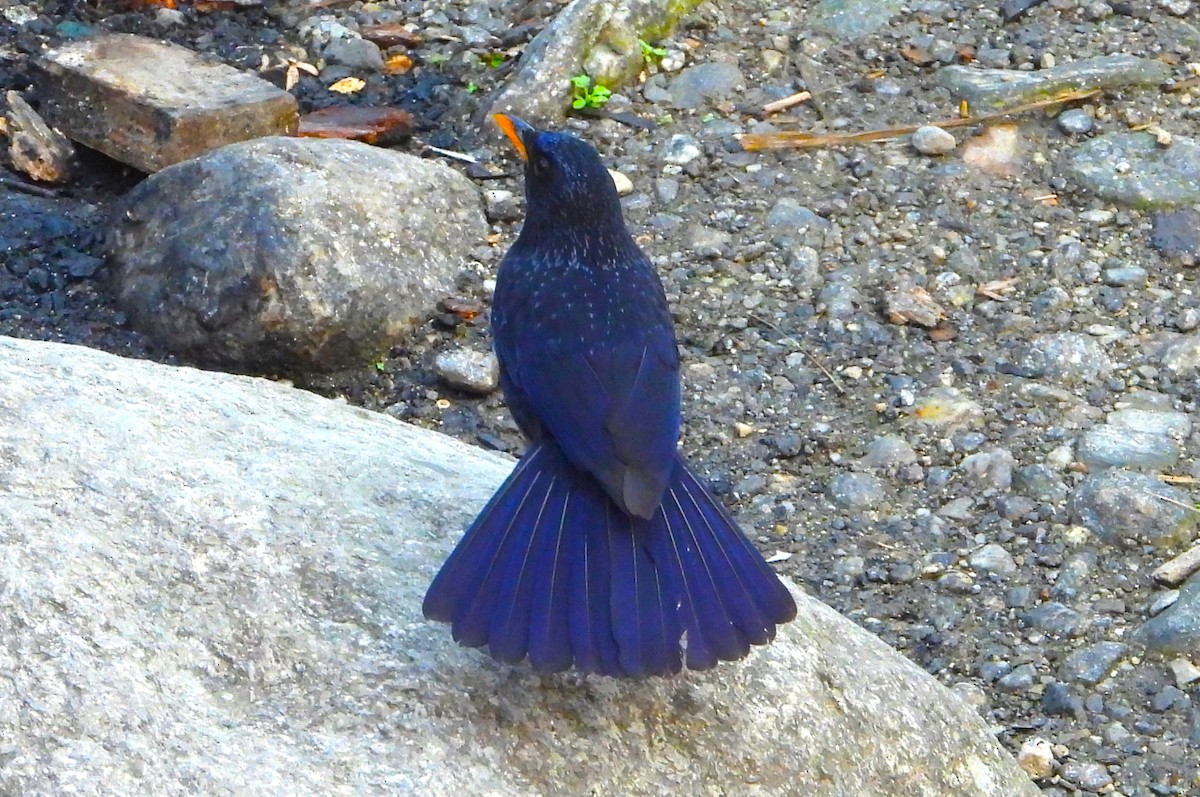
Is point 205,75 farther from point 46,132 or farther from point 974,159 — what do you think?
point 974,159

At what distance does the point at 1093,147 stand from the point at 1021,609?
2.15m

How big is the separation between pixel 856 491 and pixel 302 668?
2266 mm

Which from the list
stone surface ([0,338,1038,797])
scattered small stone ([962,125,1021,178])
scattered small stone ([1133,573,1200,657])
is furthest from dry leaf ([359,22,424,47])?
scattered small stone ([1133,573,1200,657])

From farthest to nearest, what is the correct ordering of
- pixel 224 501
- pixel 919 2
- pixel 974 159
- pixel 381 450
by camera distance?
pixel 919 2
pixel 974 159
pixel 381 450
pixel 224 501

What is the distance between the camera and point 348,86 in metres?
6.07

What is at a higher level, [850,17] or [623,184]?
[850,17]

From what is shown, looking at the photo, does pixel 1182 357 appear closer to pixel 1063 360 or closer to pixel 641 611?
pixel 1063 360

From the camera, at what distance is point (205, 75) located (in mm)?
5602

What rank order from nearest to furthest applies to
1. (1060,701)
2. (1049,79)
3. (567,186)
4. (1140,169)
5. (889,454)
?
(567,186)
(1060,701)
(889,454)
(1140,169)
(1049,79)

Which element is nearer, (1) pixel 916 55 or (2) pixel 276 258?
Answer: (2) pixel 276 258

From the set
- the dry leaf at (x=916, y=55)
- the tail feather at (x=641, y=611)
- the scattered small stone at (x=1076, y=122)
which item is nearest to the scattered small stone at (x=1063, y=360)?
the scattered small stone at (x=1076, y=122)

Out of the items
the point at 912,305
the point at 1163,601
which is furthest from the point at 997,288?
the point at 1163,601

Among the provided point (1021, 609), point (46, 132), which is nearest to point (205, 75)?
point (46, 132)

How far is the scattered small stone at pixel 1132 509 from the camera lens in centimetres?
427
